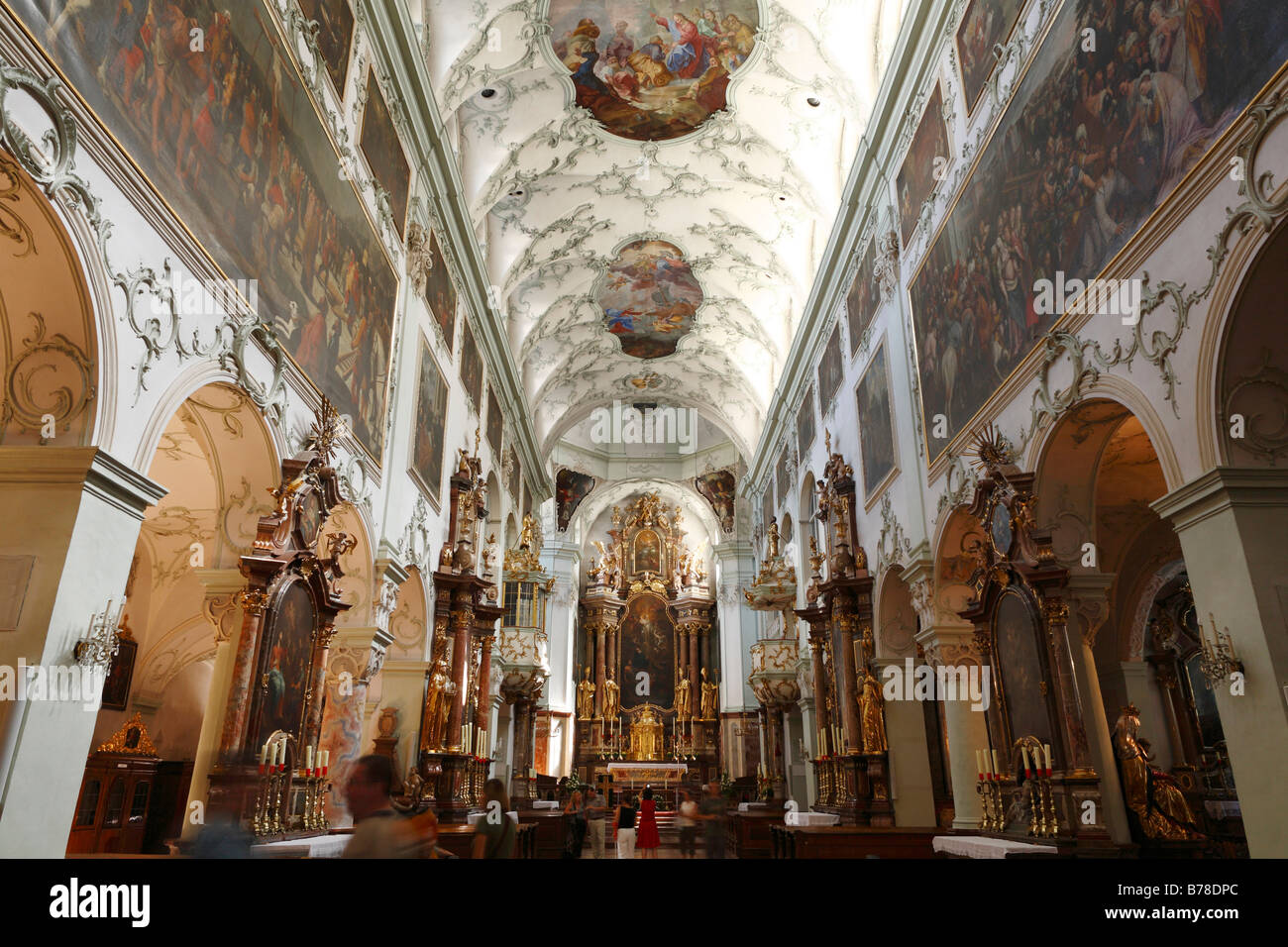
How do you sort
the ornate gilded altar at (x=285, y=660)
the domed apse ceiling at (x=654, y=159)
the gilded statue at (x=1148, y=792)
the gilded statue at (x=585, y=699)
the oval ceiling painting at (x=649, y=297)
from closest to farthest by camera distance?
1. the ornate gilded altar at (x=285, y=660)
2. the gilded statue at (x=1148, y=792)
3. the domed apse ceiling at (x=654, y=159)
4. the oval ceiling painting at (x=649, y=297)
5. the gilded statue at (x=585, y=699)

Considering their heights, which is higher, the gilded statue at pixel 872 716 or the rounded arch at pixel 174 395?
the rounded arch at pixel 174 395

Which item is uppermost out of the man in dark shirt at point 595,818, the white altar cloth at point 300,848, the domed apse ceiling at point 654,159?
the domed apse ceiling at point 654,159

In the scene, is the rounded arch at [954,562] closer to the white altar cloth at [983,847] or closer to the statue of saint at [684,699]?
the white altar cloth at [983,847]

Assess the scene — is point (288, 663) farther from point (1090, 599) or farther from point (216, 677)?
point (1090, 599)

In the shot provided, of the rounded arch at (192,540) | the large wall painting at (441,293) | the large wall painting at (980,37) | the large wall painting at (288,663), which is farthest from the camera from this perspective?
the large wall painting at (441,293)

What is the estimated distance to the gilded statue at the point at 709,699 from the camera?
33.8m

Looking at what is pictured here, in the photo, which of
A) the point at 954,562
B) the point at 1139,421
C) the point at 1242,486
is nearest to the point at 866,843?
the point at 954,562

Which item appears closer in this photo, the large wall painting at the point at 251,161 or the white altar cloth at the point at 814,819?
the large wall painting at the point at 251,161

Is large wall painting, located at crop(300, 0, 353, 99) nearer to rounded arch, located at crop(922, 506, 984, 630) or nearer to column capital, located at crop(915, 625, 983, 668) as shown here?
rounded arch, located at crop(922, 506, 984, 630)

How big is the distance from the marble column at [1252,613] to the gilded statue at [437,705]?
10630 mm

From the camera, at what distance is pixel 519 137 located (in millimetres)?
18047

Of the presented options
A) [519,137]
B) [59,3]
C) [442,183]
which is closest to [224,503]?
[59,3]

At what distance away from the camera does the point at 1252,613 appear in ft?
18.5

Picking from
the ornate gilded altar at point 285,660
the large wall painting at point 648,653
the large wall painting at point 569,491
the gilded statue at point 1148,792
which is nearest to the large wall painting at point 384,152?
the ornate gilded altar at point 285,660
